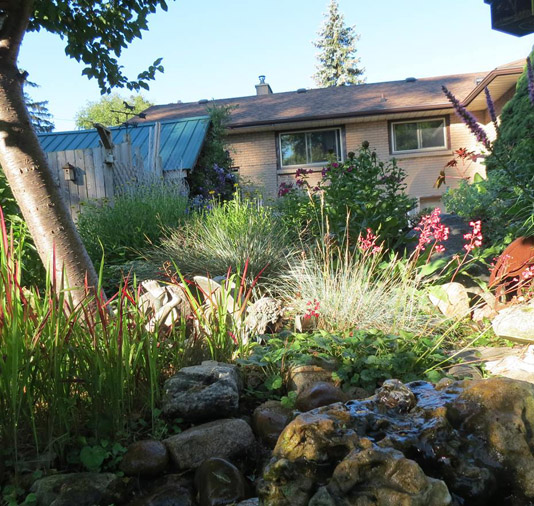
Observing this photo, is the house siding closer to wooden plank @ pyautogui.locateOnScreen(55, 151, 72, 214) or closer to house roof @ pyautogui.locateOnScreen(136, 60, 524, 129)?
house roof @ pyautogui.locateOnScreen(136, 60, 524, 129)

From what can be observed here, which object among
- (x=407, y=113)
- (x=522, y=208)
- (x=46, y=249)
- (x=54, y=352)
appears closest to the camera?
(x=54, y=352)

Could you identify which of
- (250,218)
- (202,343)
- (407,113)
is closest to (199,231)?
(250,218)

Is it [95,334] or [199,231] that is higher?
[199,231]

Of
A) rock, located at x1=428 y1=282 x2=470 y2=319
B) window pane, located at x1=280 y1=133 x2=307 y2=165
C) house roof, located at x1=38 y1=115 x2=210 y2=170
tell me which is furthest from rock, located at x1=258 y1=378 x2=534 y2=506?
window pane, located at x1=280 y1=133 x2=307 y2=165

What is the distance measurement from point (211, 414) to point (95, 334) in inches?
28.8

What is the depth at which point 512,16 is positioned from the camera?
254 centimetres

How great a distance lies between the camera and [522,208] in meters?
5.49

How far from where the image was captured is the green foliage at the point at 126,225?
21.5ft

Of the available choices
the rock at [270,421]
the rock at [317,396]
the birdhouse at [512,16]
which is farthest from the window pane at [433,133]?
the rock at [270,421]

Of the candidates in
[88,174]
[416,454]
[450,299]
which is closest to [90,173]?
[88,174]

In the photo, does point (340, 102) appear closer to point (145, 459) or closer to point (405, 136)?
point (405, 136)

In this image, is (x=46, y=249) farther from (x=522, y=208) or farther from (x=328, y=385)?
(x=522, y=208)

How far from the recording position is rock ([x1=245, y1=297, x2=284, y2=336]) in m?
3.88

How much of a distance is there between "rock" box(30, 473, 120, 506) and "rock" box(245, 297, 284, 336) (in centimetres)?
178
